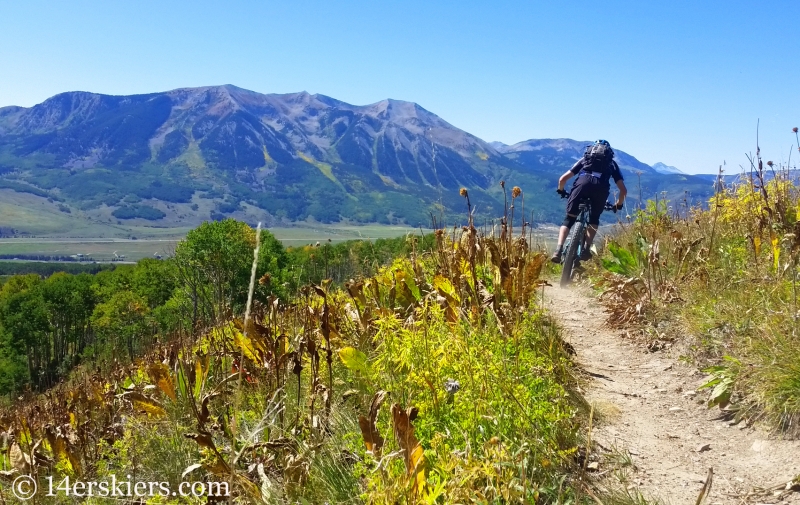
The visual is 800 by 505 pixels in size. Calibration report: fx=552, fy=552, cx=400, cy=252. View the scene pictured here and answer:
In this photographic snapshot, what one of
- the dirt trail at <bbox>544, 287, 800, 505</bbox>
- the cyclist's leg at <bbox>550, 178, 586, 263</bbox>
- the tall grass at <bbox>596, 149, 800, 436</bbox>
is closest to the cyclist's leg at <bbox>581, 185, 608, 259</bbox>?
the cyclist's leg at <bbox>550, 178, 586, 263</bbox>

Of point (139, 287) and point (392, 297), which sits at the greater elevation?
point (392, 297)

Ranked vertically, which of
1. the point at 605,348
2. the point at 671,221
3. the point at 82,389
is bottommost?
the point at 82,389

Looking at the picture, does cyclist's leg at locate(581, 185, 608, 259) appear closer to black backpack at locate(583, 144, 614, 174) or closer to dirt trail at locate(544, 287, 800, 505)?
black backpack at locate(583, 144, 614, 174)

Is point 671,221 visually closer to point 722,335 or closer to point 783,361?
point 722,335

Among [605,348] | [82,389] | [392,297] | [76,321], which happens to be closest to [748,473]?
[605,348]

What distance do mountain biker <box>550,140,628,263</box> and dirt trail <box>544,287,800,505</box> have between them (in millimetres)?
3379

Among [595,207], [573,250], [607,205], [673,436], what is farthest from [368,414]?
[607,205]

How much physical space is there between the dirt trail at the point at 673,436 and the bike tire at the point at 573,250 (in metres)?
2.86

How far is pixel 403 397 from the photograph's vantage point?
2.72 meters

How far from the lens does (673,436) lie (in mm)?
3139

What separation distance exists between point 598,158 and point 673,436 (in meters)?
5.62

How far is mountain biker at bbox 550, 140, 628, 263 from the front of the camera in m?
7.90

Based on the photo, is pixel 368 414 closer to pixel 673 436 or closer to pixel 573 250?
pixel 673 436

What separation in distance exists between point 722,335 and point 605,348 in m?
1.15
